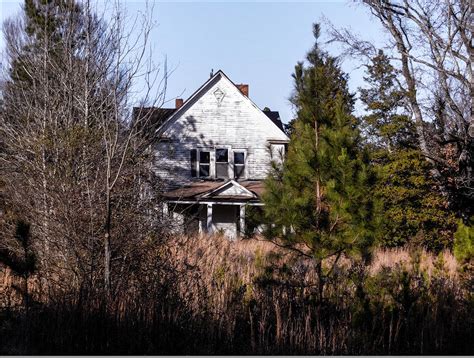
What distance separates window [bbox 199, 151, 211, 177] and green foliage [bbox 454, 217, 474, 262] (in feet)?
62.4

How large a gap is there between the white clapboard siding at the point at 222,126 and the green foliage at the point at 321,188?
19971 millimetres

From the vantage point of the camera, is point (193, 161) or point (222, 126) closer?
point (193, 161)

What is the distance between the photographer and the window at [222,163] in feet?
97.4

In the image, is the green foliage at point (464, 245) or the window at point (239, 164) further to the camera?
the window at point (239, 164)

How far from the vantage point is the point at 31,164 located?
969 centimetres

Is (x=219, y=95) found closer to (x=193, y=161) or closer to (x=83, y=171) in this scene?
(x=193, y=161)

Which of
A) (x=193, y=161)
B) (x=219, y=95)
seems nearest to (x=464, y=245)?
(x=193, y=161)

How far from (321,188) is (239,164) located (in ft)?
67.9

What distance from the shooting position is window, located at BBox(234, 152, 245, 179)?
29.7 m

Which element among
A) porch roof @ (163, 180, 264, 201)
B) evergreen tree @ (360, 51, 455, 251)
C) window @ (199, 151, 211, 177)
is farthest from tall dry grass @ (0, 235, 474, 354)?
window @ (199, 151, 211, 177)

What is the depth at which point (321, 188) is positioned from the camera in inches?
357

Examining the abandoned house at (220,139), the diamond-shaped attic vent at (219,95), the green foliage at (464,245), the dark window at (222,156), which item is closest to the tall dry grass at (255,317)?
the green foliage at (464,245)

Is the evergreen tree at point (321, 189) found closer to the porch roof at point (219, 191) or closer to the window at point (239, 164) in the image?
the porch roof at point (219, 191)

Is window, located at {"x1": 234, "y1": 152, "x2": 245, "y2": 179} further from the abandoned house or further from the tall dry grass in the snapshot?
the tall dry grass
